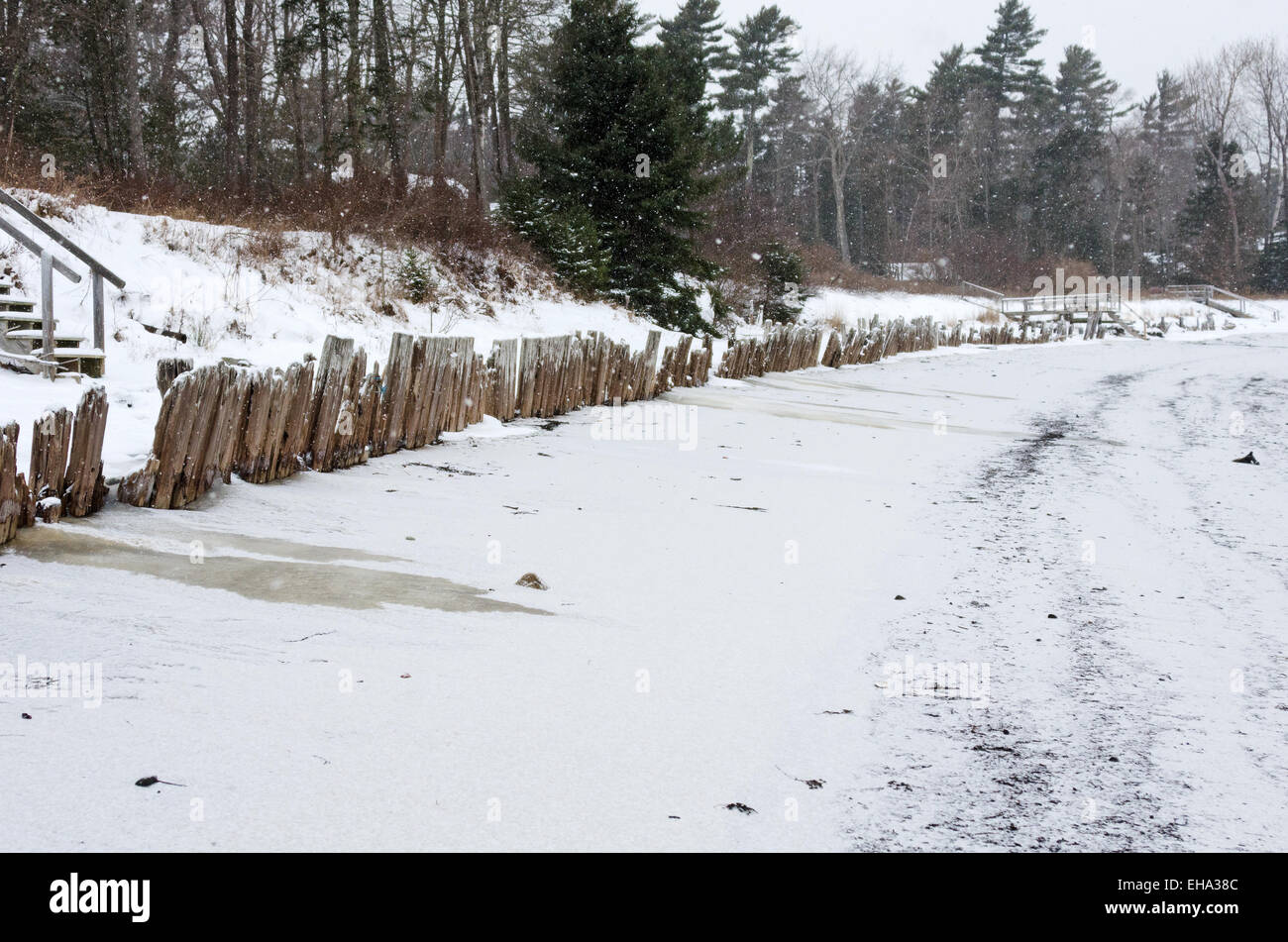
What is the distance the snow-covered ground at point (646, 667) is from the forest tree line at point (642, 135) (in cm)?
1094

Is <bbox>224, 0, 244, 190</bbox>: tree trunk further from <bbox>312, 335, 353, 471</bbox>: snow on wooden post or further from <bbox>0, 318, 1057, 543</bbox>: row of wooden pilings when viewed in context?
<bbox>312, 335, 353, 471</bbox>: snow on wooden post

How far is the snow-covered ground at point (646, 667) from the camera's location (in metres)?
2.28

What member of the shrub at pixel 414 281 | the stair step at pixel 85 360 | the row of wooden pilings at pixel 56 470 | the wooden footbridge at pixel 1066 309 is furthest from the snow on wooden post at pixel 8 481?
the wooden footbridge at pixel 1066 309

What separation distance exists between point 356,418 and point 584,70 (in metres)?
13.4

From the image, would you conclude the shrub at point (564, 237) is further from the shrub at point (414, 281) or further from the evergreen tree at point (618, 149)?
the shrub at point (414, 281)

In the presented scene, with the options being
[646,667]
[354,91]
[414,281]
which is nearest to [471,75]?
[354,91]

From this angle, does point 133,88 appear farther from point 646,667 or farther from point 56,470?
point 646,667

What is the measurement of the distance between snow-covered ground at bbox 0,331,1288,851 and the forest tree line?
10.9 m

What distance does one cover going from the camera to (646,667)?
323cm

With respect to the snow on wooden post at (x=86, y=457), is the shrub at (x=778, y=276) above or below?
above

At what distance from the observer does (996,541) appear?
516cm

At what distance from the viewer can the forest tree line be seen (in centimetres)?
1756

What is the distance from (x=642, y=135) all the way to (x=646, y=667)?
625 inches

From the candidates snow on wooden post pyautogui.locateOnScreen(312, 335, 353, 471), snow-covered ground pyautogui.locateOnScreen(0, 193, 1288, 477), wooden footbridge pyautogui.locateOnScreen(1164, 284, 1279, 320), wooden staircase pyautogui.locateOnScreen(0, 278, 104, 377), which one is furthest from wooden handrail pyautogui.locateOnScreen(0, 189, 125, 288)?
wooden footbridge pyautogui.locateOnScreen(1164, 284, 1279, 320)
